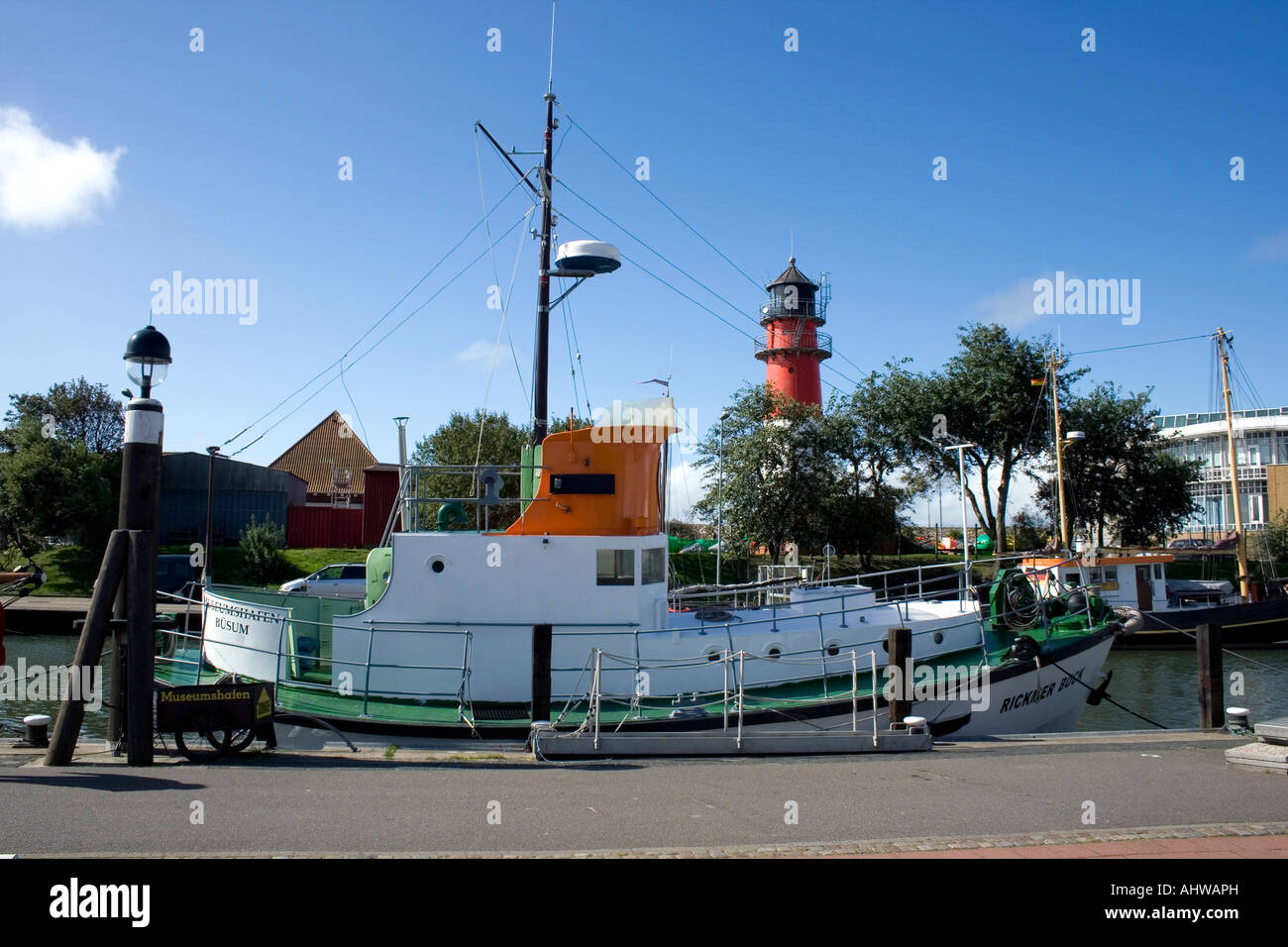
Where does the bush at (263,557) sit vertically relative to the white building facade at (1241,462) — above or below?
below

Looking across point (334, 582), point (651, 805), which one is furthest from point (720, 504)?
point (651, 805)

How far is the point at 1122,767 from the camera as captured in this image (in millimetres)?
8375

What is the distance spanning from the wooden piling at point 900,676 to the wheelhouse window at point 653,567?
346cm

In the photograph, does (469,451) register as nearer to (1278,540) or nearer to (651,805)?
(651,805)

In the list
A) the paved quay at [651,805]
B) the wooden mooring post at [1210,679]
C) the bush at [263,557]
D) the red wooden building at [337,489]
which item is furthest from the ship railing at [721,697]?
the bush at [263,557]

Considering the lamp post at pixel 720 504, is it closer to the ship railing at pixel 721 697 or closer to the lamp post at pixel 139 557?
the ship railing at pixel 721 697

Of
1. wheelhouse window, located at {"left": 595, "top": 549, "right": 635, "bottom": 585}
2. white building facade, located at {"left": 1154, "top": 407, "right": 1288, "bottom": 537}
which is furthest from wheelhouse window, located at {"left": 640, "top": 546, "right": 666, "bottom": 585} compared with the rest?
white building facade, located at {"left": 1154, "top": 407, "right": 1288, "bottom": 537}

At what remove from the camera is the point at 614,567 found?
12.0m

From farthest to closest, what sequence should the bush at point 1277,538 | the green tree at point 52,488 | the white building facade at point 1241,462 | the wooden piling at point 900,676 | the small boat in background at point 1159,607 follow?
the white building facade at point 1241,462 → the bush at point 1277,538 → the green tree at point 52,488 → the small boat in background at point 1159,607 → the wooden piling at point 900,676

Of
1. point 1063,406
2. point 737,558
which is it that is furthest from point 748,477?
point 1063,406

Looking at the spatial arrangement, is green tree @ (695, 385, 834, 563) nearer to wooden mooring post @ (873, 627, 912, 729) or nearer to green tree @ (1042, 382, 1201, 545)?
green tree @ (1042, 382, 1201, 545)

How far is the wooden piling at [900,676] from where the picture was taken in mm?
10320

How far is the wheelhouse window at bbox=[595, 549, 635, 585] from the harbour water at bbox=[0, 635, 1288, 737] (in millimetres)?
9763
